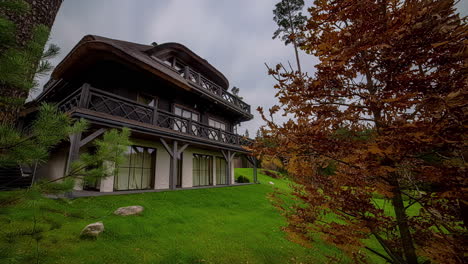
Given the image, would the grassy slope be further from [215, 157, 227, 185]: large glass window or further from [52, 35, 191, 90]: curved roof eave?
[215, 157, 227, 185]: large glass window

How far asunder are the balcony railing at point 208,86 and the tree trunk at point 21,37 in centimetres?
912

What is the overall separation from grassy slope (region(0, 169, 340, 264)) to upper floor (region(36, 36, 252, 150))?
3.70 metres

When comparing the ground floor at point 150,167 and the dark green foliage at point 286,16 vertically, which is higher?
the dark green foliage at point 286,16

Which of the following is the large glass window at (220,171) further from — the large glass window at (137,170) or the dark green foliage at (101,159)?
the dark green foliage at (101,159)

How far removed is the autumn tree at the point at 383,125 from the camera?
5.12 feet

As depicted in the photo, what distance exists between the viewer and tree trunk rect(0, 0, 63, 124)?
1890 millimetres

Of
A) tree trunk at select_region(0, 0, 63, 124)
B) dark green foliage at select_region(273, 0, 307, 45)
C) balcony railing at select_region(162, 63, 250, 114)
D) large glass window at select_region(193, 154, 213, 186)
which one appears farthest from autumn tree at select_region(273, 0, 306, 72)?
tree trunk at select_region(0, 0, 63, 124)

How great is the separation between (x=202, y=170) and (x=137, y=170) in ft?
15.2

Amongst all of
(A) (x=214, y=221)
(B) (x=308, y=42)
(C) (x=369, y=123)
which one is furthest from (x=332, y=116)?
(A) (x=214, y=221)

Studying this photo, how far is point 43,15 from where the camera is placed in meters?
2.40

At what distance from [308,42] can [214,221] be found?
5757 mm

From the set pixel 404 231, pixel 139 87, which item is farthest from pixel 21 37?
pixel 139 87

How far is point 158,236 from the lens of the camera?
462 centimetres

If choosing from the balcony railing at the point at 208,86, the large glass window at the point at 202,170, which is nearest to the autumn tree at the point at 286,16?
the balcony railing at the point at 208,86
